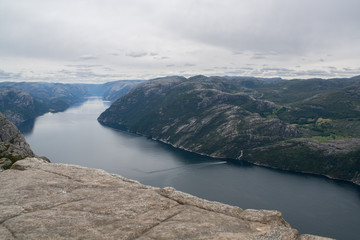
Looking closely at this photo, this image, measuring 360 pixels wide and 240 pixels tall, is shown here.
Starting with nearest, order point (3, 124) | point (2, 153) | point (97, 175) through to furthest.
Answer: point (97, 175) < point (2, 153) < point (3, 124)

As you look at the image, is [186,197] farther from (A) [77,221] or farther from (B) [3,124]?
(B) [3,124]

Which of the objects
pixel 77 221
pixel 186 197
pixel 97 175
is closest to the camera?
pixel 77 221

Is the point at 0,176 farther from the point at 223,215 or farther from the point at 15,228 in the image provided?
the point at 223,215

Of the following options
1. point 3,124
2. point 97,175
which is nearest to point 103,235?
point 97,175

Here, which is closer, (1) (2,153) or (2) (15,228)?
(2) (15,228)

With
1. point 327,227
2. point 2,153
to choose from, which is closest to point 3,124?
point 2,153

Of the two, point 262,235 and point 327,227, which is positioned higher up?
point 262,235
